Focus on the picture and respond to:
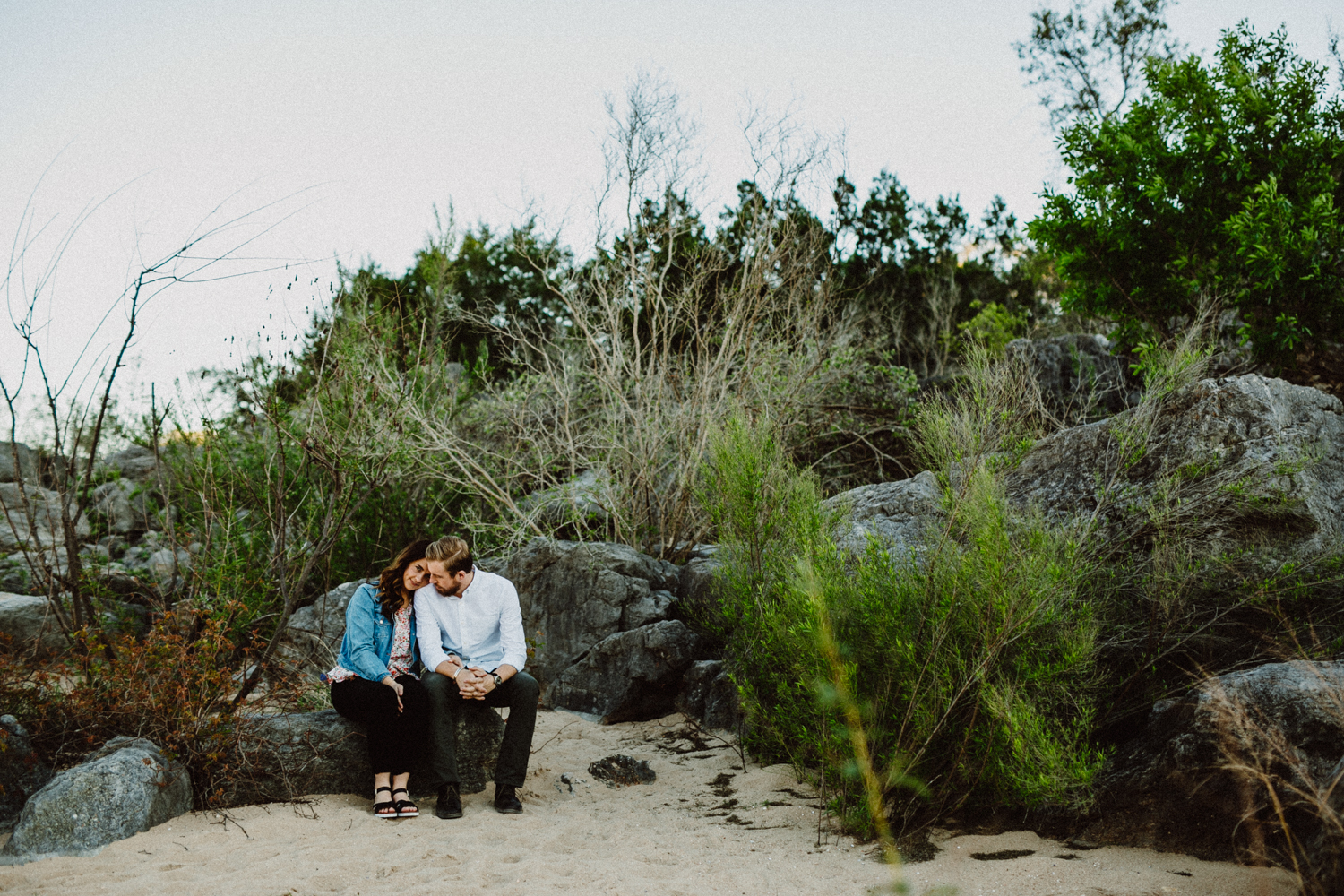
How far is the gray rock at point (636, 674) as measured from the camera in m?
6.20

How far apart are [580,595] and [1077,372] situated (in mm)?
5323

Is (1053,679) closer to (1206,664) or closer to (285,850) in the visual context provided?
(1206,664)

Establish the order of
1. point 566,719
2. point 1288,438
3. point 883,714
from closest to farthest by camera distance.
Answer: point 883,714
point 1288,438
point 566,719

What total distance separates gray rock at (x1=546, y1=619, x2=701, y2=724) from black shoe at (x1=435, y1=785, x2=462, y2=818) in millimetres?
2079

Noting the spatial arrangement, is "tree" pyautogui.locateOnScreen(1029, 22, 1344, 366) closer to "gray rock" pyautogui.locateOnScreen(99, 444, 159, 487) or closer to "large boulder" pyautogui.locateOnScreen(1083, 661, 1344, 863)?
"large boulder" pyautogui.locateOnScreen(1083, 661, 1344, 863)

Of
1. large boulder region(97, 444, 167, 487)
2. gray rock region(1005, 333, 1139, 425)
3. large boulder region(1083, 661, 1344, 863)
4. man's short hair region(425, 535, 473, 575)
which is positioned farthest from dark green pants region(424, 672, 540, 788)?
large boulder region(97, 444, 167, 487)

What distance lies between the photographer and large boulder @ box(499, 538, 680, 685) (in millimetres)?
6719

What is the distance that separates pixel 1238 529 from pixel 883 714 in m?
2.15

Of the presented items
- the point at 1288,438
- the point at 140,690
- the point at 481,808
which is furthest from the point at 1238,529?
the point at 140,690

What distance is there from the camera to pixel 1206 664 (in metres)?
4.02

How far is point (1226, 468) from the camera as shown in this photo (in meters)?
4.59

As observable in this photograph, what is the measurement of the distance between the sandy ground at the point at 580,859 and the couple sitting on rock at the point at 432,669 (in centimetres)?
21

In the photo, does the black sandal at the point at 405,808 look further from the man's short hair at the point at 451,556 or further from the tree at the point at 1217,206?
the tree at the point at 1217,206

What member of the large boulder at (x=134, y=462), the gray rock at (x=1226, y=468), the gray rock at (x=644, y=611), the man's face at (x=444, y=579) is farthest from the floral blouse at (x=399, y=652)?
the large boulder at (x=134, y=462)
